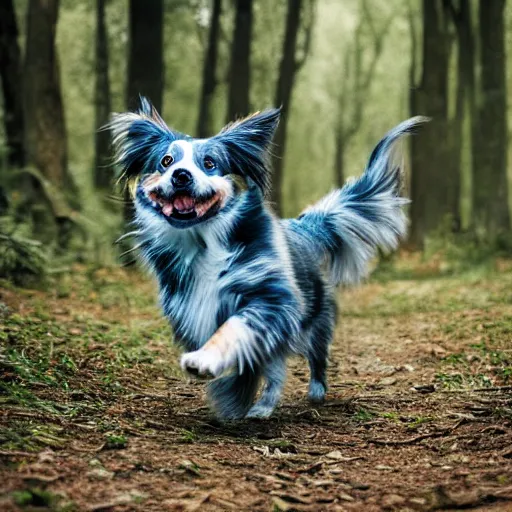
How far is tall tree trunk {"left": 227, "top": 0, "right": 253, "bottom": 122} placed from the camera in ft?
56.5

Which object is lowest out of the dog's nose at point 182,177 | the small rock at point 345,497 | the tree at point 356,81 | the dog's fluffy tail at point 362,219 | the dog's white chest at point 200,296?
the small rock at point 345,497

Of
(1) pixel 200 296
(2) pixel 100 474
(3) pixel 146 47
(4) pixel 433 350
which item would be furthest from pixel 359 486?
(3) pixel 146 47

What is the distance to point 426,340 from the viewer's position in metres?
8.34

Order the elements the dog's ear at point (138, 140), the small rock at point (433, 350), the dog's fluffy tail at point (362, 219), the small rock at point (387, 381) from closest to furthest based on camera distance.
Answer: the dog's ear at point (138, 140) → the dog's fluffy tail at point (362, 219) → the small rock at point (387, 381) → the small rock at point (433, 350)

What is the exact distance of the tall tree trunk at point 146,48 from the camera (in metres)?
15.1

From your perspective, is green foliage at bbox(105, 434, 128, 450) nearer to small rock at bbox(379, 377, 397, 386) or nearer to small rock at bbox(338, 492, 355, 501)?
small rock at bbox(338, 492, 355, 501)

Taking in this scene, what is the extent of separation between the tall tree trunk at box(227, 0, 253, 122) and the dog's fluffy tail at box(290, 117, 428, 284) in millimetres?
11065

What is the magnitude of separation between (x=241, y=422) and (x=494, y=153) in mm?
12966

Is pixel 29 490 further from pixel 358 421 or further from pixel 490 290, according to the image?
pixel 490 290

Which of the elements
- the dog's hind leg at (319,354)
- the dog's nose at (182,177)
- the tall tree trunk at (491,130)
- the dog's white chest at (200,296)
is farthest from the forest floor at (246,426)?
the tall tree trunk at (491,130)

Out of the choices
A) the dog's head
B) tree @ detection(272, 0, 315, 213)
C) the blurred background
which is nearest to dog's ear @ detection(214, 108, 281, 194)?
the dog's head

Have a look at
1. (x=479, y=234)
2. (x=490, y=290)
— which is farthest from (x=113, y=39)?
(x=490, y=290)

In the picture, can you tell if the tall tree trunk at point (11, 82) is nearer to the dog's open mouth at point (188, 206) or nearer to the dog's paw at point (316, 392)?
the dog's paw at point (316, 392)

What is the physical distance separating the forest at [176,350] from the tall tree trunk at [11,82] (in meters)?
0.03
